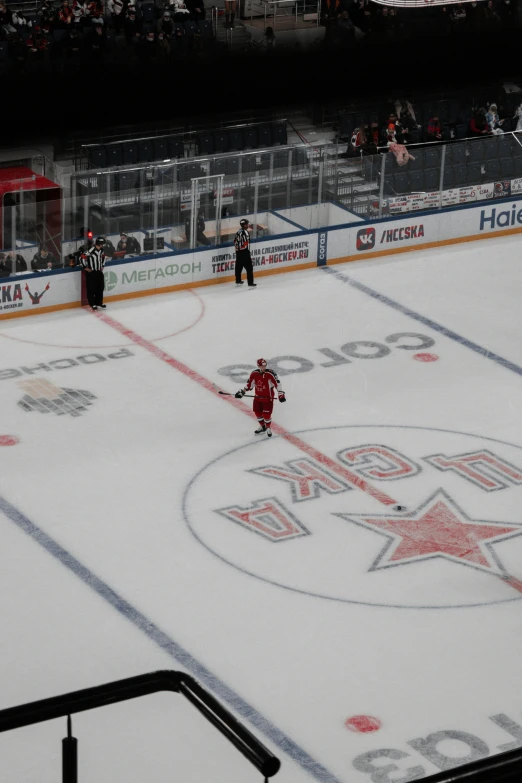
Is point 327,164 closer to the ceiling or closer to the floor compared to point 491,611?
closer to the ceiling

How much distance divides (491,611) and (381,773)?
9.46ft

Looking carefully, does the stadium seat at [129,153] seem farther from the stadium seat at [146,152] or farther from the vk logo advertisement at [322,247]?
the vk logo advertisement at [322,247]

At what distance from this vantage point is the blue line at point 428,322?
58.0 feet

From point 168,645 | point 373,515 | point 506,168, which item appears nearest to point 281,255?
point 506,168

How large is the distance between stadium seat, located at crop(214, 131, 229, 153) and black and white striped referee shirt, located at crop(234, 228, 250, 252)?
4.55m

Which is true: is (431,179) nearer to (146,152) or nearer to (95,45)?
(146,152)

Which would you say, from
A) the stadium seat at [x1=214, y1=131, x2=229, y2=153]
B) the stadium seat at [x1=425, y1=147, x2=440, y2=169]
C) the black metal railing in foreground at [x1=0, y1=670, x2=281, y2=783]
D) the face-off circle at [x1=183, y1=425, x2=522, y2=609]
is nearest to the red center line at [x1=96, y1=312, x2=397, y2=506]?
the face-off circle at [x1=183, y1=425, x2=522, y2=609]

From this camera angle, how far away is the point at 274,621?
1122cm

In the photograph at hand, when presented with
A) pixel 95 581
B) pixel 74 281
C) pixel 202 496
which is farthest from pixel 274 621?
pixel 74 281

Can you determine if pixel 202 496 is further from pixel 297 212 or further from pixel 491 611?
pixel 297 212

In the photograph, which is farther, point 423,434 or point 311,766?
point 423,434

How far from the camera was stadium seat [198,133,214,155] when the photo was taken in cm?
2345

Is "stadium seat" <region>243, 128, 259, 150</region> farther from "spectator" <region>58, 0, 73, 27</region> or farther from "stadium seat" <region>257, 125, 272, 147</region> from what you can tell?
"spectator" <region>58, 0, 73, 27</region>

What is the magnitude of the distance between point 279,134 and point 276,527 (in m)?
12.8
